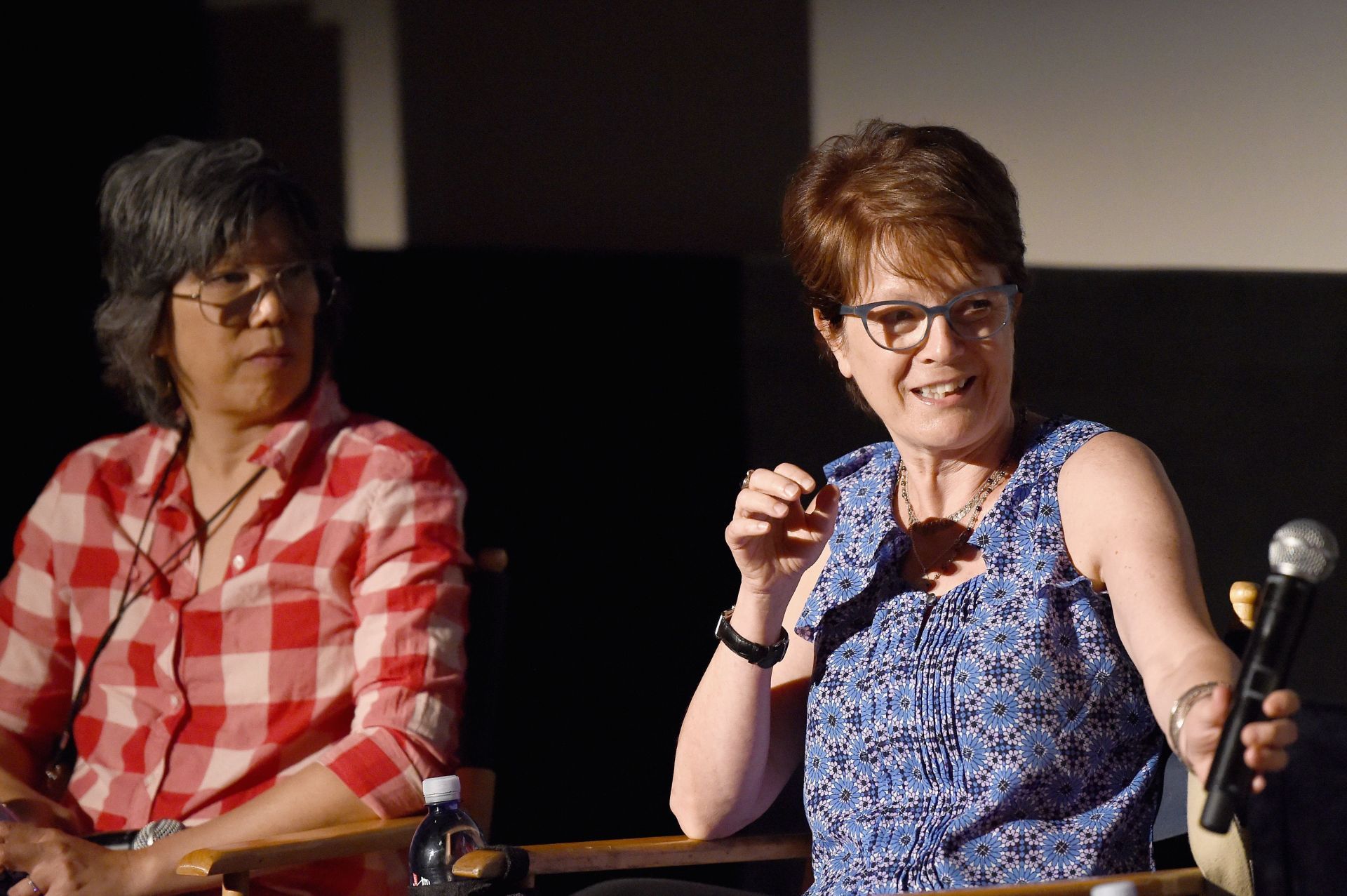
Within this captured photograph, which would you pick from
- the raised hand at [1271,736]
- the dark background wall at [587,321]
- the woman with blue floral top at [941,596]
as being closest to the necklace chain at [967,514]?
the woman with blue floral top at [941,596]

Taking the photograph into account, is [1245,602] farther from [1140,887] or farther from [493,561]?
[493,561]

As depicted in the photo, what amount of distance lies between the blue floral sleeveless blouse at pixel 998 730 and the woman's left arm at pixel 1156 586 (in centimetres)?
4

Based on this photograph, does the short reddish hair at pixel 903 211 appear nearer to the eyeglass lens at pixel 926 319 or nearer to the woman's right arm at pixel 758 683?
the eyeglass lens at pixel 926 319

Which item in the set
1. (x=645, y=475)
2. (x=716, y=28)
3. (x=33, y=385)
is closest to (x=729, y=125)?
(x=716, y=28)

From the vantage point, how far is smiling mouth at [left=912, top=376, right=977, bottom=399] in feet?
5.07

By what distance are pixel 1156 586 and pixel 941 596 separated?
0.30m

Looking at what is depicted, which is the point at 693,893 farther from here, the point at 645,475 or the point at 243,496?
the point at 645,475

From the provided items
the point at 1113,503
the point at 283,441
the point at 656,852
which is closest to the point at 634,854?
the point at 656,852

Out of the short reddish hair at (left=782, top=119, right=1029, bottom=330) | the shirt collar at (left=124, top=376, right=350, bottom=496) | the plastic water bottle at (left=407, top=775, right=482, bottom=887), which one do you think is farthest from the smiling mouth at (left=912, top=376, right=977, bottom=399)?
the shirt collar at (left=124, top=376, right=350, bottom=496)

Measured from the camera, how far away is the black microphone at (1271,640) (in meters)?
0.95

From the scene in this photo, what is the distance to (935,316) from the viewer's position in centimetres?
153

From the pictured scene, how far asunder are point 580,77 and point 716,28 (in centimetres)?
29

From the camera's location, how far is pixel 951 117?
263cm

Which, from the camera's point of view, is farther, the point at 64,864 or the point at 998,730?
the point at 64,864
